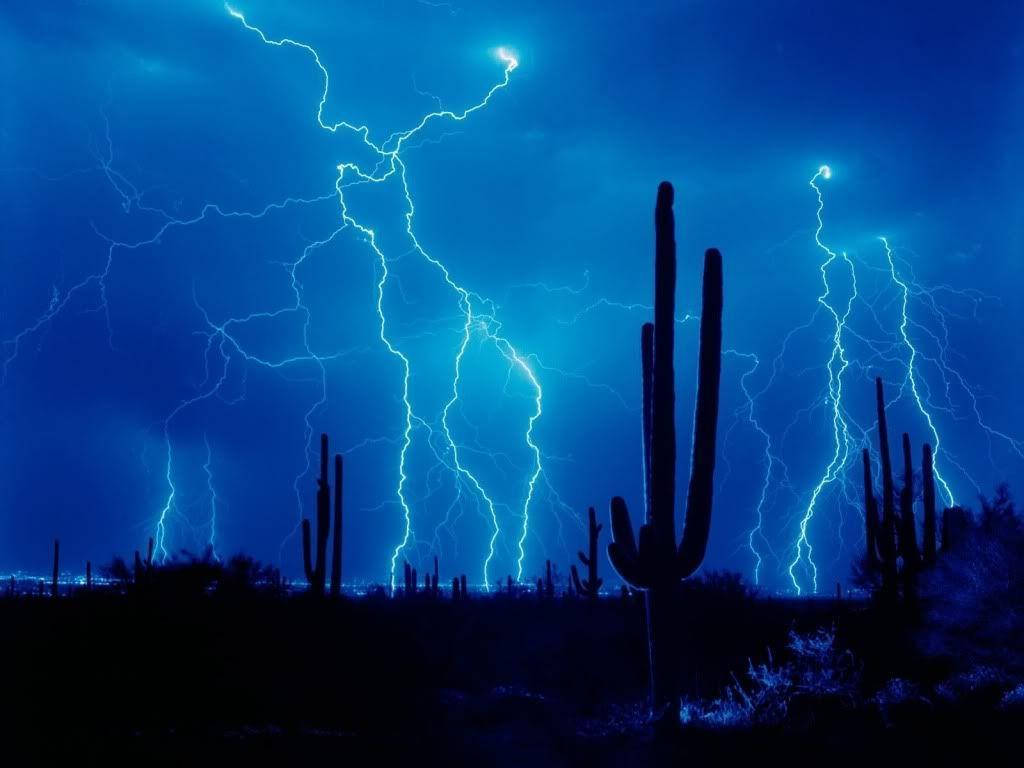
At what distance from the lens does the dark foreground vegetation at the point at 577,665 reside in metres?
9.49

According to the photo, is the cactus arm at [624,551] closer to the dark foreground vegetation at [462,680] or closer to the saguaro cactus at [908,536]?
the dark foreground vegetation at [462,680]

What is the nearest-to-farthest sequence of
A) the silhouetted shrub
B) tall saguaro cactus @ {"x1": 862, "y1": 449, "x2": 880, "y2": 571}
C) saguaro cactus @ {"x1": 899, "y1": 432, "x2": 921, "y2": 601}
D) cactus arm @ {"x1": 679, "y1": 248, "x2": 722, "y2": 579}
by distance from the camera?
cactus arm @ {"x1": 679, "y1": 248, "x2": 722, "y2": 579}, the silhouetted shrub, saguaro cactus @ {"x1": 899, "y1": 432, "x2": 921, "y2": 601}, tall saguaro cactus @ {"x1": 862, "y1": 449, "x2": 880, "y2": 571}

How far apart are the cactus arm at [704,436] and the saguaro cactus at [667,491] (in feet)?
0.04

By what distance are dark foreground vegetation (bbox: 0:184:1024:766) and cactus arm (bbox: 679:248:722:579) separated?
23 millimetres

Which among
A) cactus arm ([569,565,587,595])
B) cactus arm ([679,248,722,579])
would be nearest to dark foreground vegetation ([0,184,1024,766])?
cactus arm ([679,248,722,579])

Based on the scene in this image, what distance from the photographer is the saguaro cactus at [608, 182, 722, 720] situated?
11.6m

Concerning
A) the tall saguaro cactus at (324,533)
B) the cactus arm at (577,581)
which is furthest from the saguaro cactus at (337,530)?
the cactus arm at (577,581)

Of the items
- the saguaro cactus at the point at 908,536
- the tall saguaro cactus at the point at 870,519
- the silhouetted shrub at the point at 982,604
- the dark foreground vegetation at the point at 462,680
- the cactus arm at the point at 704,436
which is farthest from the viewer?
the tall saguaro cactus at the point at 870,519

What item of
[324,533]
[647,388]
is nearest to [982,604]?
[647,388]

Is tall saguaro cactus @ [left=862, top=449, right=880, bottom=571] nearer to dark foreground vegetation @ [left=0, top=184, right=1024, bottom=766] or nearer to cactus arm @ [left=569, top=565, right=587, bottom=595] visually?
dark foreground vegetation @ [left=0, top=184, right=1024, bottom=766]

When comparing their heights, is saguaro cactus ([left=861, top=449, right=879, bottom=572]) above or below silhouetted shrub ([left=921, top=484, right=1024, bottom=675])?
above

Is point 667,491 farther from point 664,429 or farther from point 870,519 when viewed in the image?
point 870,519

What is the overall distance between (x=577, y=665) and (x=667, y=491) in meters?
8.34

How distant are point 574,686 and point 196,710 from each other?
704 centimetres
